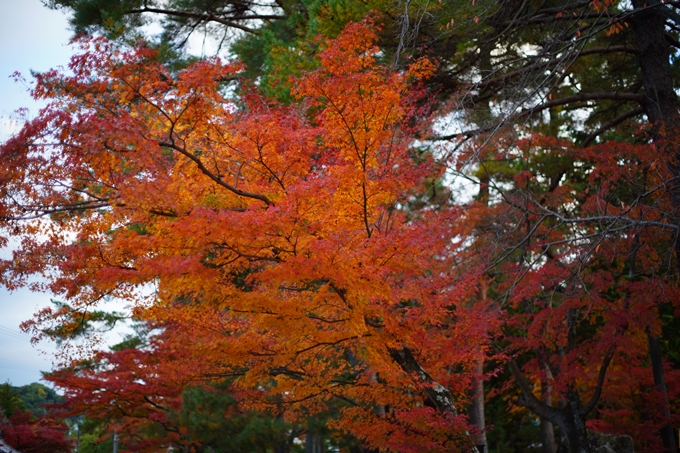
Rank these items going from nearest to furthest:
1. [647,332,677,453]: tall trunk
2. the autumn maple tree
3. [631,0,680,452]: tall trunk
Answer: the autumn maple tree
[631,0,680,452]: tall trunk
[647,332,677,453]: tall trunk

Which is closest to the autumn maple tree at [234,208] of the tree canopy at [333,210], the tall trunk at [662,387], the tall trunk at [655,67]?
the tree canopy at [333,210]

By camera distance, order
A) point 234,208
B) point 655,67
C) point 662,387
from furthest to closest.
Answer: point 662,387 < point 655,67 < point 234,208

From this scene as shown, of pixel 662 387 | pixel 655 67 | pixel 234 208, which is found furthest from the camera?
pixel 662 387

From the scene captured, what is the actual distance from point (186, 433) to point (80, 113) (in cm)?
815

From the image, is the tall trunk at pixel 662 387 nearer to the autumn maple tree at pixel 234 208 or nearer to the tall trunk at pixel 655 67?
the tall trunk at pixel 655 67

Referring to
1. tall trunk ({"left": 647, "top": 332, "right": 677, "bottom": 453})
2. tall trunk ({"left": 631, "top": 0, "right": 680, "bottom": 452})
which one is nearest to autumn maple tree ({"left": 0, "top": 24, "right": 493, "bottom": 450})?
tall trunk ({"left": 631, "top": 0, "right": 680, "bottom": 452})

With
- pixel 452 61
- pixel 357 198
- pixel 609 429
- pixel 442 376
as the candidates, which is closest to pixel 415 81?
pixel 452 61

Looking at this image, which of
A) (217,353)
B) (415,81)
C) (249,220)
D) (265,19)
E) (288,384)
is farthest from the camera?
(265,19)

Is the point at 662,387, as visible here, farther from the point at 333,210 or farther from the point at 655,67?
the point at 333,210

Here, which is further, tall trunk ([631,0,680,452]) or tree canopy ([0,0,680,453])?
tall trunk ([631,0,680,452])

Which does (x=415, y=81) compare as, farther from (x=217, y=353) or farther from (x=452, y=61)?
(x=217, y=353)

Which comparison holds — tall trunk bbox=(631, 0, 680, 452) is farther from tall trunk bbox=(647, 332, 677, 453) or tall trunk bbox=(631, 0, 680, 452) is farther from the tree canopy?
tall trunk bbox=(647, 332, 677, 453)

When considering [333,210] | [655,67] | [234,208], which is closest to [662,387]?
[655,67]

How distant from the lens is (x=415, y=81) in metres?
10.7
